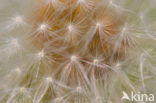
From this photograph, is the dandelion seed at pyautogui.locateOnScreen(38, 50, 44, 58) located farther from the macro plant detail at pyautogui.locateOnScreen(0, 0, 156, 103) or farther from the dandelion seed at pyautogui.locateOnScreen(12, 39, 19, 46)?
the dandelion seed at pyautogui.locateOnScreen(12, 39, 19, 46)

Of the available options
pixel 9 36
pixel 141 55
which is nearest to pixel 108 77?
pixel 141 55

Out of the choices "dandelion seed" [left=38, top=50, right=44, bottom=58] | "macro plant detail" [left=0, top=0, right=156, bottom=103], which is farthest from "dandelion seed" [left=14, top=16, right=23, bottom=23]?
"dandelion seed" [left=38, top=50, right=44, bottom=58]

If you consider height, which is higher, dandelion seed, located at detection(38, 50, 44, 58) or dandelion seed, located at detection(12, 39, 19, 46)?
dandelion seed, located at detection(12, 39, 19, 46)

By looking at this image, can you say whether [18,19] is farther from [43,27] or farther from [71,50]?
[71,50]

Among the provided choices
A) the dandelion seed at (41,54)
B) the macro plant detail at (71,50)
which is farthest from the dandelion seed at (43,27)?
the dandelion seed at (41,54)

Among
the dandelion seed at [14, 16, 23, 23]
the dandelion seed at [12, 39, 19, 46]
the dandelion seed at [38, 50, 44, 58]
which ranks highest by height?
the dandelion seed at [14, 16, 23, 23]

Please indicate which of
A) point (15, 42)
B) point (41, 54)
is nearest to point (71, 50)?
point (41, 54)

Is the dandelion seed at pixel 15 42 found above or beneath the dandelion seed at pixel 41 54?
above

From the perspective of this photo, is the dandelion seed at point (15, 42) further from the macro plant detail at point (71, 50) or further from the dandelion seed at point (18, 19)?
the dandelion seed at point (18, 19)
